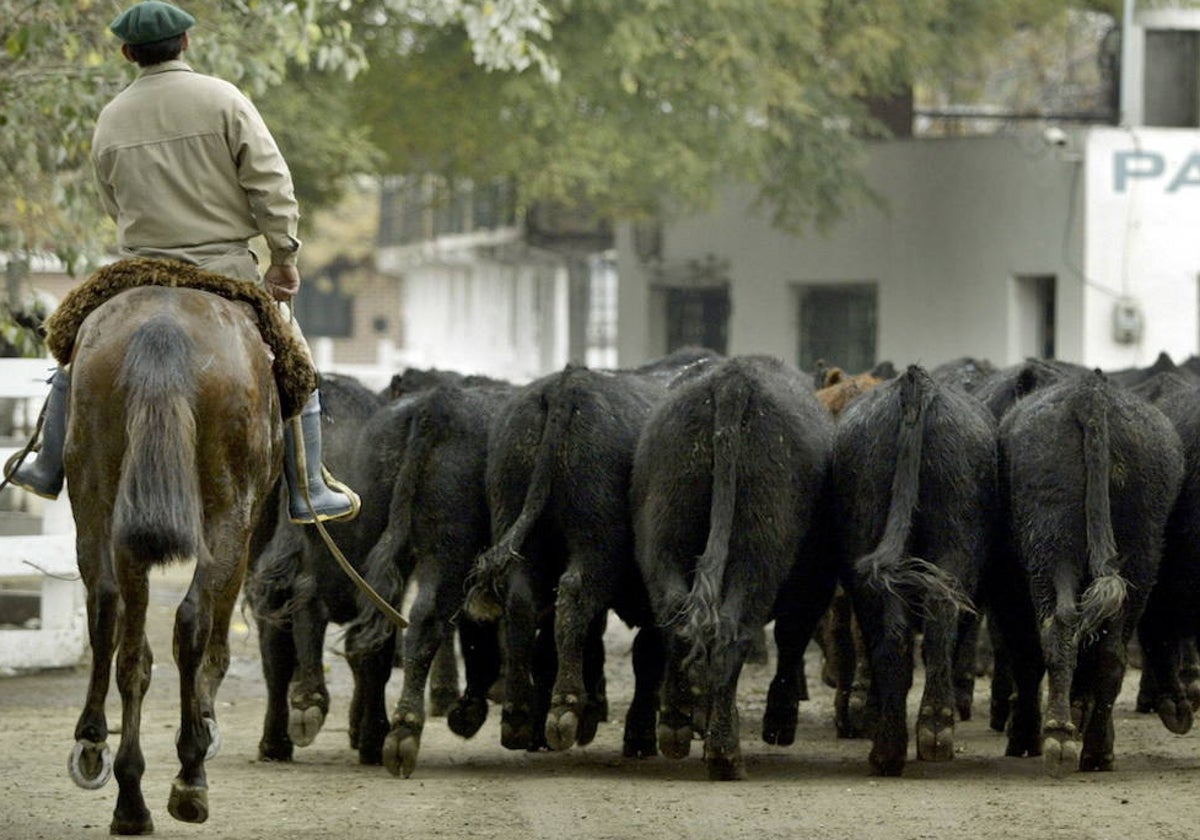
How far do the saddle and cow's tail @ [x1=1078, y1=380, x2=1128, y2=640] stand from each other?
10.6 feet

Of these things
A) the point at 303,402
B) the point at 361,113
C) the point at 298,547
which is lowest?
the point at 298,547

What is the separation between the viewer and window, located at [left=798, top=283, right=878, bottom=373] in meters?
28.0

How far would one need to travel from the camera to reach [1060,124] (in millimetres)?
28938

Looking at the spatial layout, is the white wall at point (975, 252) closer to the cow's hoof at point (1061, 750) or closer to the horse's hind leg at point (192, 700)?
the cow's hoof at point (1061, 750)

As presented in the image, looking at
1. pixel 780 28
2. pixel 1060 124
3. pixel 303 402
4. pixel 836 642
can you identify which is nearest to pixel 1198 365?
pixel 836 642

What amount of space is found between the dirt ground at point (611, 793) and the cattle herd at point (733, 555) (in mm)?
213

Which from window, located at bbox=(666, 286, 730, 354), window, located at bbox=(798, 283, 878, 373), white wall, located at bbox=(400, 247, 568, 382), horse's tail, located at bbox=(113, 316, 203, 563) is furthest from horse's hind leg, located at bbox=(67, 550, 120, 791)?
white wall, located at bbox=(400, 247, 568, 382)

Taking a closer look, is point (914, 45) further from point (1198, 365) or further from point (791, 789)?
point (791, 789)

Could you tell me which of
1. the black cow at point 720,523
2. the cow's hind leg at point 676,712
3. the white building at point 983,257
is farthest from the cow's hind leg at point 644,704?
the white building at point 983,257

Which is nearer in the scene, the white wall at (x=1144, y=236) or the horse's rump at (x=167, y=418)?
the horse's rump at (x=167, y=418)

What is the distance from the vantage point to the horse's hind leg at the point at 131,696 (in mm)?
7852

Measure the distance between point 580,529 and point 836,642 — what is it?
7.05 feet

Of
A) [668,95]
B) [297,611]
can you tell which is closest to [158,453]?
[297,611]

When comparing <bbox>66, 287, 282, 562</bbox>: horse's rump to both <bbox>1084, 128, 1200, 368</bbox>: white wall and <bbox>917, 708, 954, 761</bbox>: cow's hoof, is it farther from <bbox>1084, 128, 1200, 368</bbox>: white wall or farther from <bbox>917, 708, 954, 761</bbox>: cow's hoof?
<bbox>1084, 128, 1200, 368</bbox>: white wall
